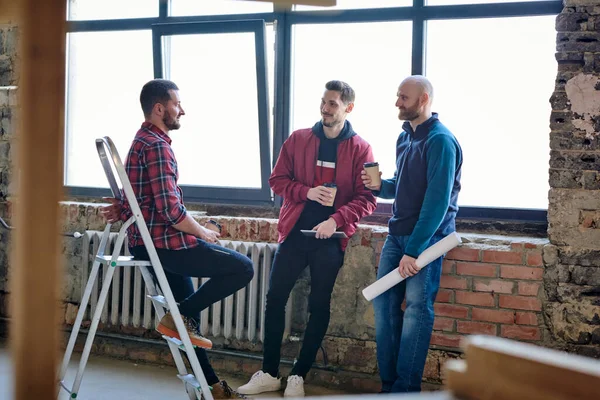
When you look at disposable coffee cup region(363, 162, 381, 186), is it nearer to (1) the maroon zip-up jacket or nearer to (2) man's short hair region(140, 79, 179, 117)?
Result: (1) the maroon zip-up jacket

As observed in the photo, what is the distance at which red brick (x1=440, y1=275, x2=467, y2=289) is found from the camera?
11.6 ft

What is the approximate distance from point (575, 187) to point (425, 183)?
0.79m

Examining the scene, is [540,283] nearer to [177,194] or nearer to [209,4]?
[177,194]

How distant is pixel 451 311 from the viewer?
3578mm

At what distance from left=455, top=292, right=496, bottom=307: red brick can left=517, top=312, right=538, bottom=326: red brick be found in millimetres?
135

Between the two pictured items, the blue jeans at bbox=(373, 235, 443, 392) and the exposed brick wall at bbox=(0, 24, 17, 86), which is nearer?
the blue jeans at bbox=(373, 235, 443, 392)

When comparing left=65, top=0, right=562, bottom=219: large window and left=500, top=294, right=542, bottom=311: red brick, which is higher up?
left=65, top=0, right=562, bottom=219: large window

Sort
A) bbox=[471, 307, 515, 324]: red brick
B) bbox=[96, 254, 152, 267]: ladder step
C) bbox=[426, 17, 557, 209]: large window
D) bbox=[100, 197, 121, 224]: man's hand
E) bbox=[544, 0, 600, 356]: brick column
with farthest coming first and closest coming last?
bbox=[426, 17, 557, 209]: large window < bbox=[471, 307, 515, 324]: red brick < bbox=[544, 0, 600, 356]: brick column < bbox=[100, 197, 121, 224]: man's hand < bbox=[96, 254, 152, 267]: ladder step

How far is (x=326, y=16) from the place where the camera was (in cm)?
407

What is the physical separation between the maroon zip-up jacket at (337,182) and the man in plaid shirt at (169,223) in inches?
20.1

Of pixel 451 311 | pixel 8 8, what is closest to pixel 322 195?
pixel 451 311

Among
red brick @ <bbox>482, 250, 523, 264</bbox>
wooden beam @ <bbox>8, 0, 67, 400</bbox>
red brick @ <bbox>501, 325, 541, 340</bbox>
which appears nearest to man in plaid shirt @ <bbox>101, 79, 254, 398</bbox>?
red brick @ <bbox>482, 250, 523, 264</bbox>

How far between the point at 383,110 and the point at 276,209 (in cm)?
88

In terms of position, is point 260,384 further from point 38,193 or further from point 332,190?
point 38,193
